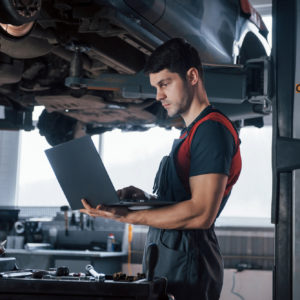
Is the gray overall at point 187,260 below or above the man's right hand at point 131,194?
below

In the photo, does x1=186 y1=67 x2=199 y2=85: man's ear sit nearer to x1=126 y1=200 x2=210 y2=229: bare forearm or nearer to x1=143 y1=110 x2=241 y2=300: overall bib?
x1=143 y1=110 x2=241 y2=300: overall bib

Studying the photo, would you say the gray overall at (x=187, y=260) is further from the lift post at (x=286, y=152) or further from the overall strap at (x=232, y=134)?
the lift post at (x=286, y=152)

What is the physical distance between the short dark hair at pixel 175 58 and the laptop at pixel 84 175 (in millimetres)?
370

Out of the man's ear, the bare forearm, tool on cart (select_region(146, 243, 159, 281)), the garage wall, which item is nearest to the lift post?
the man's ear

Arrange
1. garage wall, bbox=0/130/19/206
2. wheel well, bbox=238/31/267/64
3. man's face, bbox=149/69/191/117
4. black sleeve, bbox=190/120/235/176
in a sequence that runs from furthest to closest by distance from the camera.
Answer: garage wall, bbox=0/130/19/206
wheel well, bbox=238/31/267/64
man's face, bbox=149/69/191/117
black sleeve, bbox=190/120/235/176

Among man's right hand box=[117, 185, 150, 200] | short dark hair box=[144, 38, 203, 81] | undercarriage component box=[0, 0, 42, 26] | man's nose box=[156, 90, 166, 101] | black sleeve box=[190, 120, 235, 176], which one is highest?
undercarriage component box=[0, 0, 42, 26]

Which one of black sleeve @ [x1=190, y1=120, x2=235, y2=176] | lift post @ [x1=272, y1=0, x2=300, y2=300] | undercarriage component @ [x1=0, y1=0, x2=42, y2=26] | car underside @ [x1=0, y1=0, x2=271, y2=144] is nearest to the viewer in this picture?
black sleeve @ [x1=190, y1=120, x2=235, y2=176]

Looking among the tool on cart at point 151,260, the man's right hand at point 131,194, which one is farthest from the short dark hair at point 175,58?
the tool on cart at point 151,260

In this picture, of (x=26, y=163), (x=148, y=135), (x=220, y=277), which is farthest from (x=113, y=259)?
(x=220, y=277)

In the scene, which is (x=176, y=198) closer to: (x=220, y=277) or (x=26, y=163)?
(x=220, y=277)

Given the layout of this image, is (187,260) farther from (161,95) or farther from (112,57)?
(112,57)

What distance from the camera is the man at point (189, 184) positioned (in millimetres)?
1583

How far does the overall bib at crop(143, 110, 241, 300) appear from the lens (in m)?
1.61

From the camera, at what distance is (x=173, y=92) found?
1.76 meters
